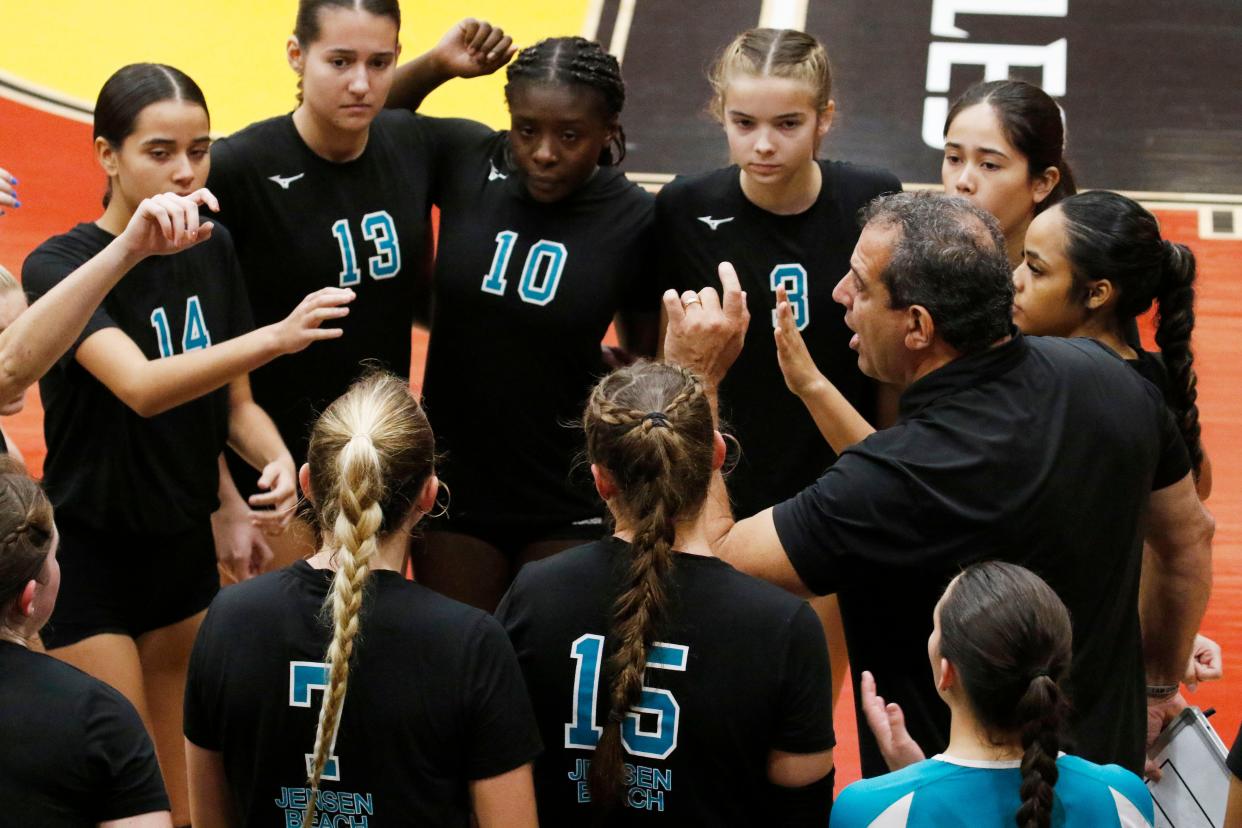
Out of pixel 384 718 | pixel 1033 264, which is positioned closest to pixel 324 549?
pixel 384 718

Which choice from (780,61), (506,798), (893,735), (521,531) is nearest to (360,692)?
(506,798)

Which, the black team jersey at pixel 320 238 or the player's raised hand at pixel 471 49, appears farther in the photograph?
the player's raised hand at pixel 471 49

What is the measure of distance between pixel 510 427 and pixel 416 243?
25.6 inches

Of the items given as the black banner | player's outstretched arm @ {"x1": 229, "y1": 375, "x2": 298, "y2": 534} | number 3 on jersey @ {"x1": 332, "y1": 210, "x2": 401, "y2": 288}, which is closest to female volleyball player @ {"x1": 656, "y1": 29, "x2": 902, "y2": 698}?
number 3 on jersey @ {"x1": 332, "y1": 210, "x2": 401, "y2": 288}

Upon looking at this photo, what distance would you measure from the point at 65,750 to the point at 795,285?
252cm

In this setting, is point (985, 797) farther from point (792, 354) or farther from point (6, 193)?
point (6, 193)

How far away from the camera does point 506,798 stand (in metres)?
2.69

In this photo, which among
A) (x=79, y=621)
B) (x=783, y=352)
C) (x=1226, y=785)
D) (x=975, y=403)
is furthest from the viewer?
(x=79, y=621)

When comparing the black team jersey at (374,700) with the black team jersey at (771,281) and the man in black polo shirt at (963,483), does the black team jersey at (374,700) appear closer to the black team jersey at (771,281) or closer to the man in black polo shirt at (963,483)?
the man in black polo shirt at (963,483)

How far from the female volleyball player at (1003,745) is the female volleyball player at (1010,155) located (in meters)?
1.91

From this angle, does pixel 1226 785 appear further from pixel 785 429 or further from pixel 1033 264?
pixel 785 429

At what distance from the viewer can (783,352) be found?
12.1 ft

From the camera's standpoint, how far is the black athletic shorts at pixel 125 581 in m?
4.03

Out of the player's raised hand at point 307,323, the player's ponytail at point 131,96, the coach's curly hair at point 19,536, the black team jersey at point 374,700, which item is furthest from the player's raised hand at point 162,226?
the black team jersey at point 374,700
